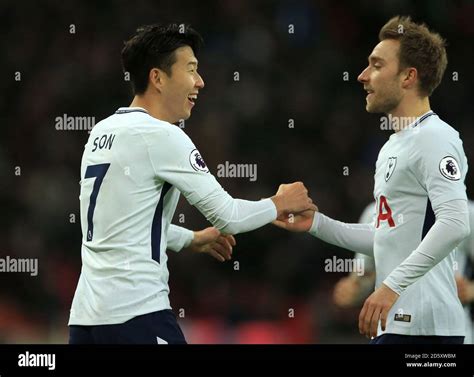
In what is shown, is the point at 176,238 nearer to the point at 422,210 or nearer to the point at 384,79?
the point at 422,210

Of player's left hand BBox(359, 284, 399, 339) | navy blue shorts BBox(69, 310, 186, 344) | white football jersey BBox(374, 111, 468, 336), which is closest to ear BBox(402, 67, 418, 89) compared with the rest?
white football jersey BBox(374, 111, 468, 336)

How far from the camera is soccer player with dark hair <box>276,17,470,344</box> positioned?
428 cm

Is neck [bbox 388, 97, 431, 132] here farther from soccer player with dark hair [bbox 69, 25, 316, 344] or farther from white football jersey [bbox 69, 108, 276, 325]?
white football jersey [bbox 69, 108, 276, 325]

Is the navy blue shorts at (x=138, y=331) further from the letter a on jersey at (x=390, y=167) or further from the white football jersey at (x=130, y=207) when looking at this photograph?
the letter a on jersey at (x=390, y=167)

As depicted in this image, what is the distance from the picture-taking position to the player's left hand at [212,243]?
5.01m

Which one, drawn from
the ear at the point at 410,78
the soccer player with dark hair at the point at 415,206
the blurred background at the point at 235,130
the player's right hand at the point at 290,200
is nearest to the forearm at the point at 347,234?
the player's right hand at the point at 290,200

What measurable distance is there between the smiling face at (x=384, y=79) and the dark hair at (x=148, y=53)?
1.00 m

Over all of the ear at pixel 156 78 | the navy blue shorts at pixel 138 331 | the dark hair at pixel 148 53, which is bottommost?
the navy blue shorts at pixel 138 331

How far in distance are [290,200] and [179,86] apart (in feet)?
2.60

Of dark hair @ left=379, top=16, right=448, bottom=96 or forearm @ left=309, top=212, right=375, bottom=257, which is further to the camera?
forearm @ left=309, top=212, right=375, bottom=257

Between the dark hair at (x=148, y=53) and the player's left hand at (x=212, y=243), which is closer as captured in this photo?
the dark hair at (x=148, y=53)

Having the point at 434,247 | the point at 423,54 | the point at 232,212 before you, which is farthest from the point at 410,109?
the point at 232,212

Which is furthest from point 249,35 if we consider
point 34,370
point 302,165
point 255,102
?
point 34,370

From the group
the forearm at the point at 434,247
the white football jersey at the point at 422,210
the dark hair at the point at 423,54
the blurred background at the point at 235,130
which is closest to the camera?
the forearm at the point at 434,247
